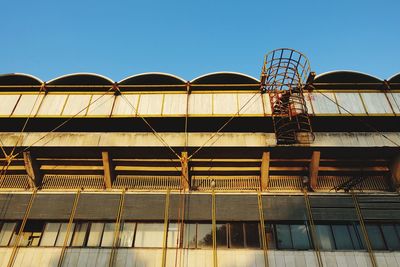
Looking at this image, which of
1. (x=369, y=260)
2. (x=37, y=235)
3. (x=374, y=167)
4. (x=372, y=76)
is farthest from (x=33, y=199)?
(x=372, y=76)

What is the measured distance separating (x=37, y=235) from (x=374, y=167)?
20.3m

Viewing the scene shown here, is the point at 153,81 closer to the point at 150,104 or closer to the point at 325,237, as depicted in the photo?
the point at 150,104

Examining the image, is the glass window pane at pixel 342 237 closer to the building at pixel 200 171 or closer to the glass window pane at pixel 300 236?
the building at pixel 200 171

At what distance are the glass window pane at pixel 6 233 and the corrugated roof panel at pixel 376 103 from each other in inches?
859

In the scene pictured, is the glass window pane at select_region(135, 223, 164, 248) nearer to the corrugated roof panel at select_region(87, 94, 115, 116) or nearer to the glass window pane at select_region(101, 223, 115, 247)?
the glass window pane at select_region(101, 223, 115, 247)

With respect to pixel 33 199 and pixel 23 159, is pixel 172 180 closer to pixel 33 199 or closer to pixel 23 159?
pixel 33 199

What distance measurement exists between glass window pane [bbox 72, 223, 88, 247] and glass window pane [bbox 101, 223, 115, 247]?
112 centimetres

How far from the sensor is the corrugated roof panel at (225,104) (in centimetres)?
1655

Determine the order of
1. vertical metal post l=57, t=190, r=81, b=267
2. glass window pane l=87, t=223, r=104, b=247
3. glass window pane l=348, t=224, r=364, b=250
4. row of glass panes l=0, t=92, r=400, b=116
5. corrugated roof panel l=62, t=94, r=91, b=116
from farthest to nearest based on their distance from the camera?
corrugated roof panel l=62, t=94, r=91, b=116 → row of glass panes l=0, t=92, r=400, b=116 → glass window pane l=87, t=223, r=104, b=247 → glass window pane l=348, t=224, r=364, b=250 → vertical metal post l=57, t=190, r=81, b=267

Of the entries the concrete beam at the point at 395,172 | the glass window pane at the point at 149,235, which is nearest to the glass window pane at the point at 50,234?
the glass window pane at the point at 149,235

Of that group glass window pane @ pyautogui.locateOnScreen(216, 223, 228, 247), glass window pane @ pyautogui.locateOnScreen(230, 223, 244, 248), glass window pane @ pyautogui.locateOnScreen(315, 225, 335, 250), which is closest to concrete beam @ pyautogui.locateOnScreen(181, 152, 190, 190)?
glass window pane @ pyautogui.locateOnScreen(216, 223, 228, 247)

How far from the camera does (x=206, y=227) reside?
1491 cm

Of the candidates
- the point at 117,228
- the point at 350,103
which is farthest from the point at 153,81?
the point at 350,103

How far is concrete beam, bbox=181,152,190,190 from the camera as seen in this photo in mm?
15703
